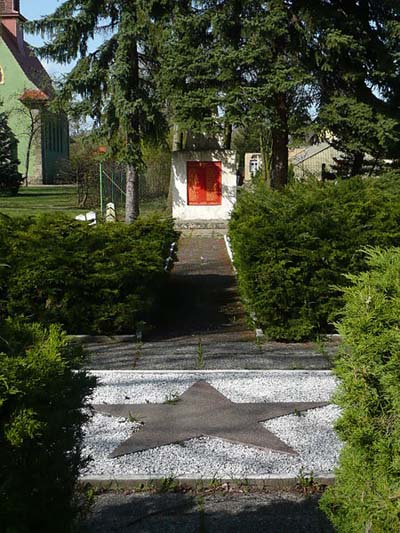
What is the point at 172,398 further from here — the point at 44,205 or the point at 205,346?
the point at 44,205

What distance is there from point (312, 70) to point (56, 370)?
1901 centimetres

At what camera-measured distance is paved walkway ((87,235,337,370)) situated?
6.65m

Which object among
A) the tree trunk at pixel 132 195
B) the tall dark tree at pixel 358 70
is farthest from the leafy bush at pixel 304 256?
the tree trunk at pixel 132 195

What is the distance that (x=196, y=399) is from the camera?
544 centimetres

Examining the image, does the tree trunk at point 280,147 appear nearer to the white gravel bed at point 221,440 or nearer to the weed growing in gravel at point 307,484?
the white gravel bed at point 221,440

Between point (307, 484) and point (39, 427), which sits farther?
point (307, 484)

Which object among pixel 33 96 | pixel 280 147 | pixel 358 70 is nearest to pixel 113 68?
pixel 280 147

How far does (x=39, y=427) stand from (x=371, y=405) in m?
1.38

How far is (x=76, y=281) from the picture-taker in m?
7.50

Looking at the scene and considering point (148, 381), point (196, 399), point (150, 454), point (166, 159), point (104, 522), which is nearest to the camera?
point (104, 522)

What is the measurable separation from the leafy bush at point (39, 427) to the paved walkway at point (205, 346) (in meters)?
4.03

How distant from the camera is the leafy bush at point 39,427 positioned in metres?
2.09

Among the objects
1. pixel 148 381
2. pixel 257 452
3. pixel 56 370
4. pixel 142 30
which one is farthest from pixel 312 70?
pixel 56 370

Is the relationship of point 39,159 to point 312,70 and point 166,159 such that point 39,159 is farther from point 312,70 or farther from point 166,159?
point 312,70
